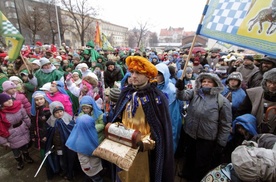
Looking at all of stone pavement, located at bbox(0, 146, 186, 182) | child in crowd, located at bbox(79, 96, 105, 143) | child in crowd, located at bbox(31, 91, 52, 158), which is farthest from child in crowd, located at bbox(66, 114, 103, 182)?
child in crowd, located at bbox(31, 91, 52, 158)

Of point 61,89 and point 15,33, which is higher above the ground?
point 15,33

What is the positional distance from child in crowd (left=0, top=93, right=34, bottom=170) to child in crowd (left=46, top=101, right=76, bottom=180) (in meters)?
0.75

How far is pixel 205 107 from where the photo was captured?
2.41 m

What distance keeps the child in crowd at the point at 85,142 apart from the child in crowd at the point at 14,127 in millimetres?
1450

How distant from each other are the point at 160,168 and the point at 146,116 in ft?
2.26

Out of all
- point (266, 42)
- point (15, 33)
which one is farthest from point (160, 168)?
point (15, 33)

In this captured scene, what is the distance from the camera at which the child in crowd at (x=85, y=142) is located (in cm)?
243

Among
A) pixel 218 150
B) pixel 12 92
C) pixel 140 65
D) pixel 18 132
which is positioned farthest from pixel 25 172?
pixel 218 150

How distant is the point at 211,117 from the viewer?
2379 millimetres

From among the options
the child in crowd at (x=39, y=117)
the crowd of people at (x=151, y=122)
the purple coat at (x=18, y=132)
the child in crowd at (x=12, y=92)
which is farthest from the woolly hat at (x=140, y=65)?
the child in crowd at (x=12, y=92)

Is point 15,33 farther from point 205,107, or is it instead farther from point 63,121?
point 205,107

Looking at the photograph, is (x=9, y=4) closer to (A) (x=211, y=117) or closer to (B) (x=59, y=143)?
(B) (x=59, y=143)

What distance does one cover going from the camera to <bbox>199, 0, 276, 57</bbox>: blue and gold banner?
168 centimetres

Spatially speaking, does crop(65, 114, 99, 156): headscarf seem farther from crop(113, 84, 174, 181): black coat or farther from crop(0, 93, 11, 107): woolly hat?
crop(0, 93, 11, 107): woolly hat
